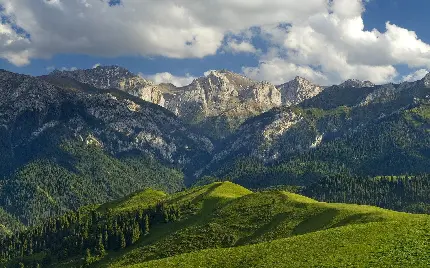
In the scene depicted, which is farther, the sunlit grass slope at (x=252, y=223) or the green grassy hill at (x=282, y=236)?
the sunlit grass slope at (x=252, y=223)

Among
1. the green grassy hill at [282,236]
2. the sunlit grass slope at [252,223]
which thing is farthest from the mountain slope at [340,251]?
the sunlit grass slope at [252,223]

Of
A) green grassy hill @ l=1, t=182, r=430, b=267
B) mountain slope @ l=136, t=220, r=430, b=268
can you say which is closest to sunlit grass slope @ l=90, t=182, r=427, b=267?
green grassy hill @ l=1, t=182, r=430, b=267

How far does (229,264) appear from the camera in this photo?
80500 mm

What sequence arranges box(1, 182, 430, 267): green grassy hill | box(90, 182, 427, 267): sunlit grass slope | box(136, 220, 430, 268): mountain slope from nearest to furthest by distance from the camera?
box(136, 220, 430, 268): mountain slope, box(1, 182, 430, 267): green grassy hill, box(90, 182, 427, 267): sunlit grass slope

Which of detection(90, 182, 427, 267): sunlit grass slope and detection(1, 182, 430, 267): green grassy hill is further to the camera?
detection(90, 182, 427, 267): sunlit grass slope

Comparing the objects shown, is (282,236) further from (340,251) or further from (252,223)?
(340,251)

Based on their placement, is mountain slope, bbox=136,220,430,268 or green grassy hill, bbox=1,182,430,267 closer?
mountain slope, bbox=136,220,430,268

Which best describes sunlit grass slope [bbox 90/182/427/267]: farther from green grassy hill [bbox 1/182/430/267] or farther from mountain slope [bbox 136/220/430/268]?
mountain slope [bbox 136/220/430/268]

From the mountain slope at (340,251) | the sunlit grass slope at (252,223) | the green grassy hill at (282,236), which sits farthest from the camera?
the sunlit grass slope at (252,223)

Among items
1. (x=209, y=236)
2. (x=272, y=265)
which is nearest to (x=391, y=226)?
(x=272, y=265)

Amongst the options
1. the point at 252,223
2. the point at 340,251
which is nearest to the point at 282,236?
the point at 252,223

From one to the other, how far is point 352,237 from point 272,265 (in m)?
19.3

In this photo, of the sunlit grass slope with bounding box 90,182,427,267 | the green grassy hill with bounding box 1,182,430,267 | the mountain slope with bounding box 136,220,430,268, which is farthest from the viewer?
the sunlit grass slope with bounding box 90,182,427,267

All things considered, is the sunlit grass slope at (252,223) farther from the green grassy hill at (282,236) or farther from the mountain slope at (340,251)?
the mountain slope at (340,251)
